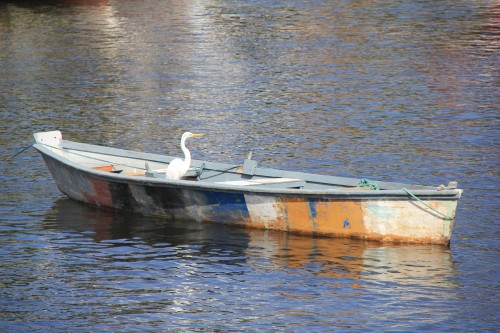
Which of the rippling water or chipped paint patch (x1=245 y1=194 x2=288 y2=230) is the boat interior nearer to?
chipped paint patch (x1=245 y1=194 x2=288 y2=230)

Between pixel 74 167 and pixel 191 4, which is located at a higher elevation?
pixel 74 167

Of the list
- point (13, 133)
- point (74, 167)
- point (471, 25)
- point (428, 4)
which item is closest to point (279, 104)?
point (13, 133)

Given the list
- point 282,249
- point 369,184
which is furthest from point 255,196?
point 369,184

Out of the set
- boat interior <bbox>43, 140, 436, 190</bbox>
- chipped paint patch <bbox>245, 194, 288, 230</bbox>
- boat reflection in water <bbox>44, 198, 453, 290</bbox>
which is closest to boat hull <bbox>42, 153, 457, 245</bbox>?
chipped paint patch <bbox>245, 194, 288, 230</bbox>

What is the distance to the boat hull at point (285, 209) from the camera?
16.0 m

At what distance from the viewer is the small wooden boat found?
16.0 m

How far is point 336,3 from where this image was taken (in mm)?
59812

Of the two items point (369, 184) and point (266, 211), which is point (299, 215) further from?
point (369, 184)

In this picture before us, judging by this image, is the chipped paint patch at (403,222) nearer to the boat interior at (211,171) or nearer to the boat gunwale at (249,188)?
the boat gunwale at (249,188)

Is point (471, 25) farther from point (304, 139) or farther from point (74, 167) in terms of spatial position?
point (74, 167)

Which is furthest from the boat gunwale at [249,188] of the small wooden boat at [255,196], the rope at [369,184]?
the rope at [369,184]

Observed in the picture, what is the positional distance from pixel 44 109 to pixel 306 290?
16717 mm

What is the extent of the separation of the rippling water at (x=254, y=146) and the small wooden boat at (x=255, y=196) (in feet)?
0.83

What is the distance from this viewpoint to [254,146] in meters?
24.6
